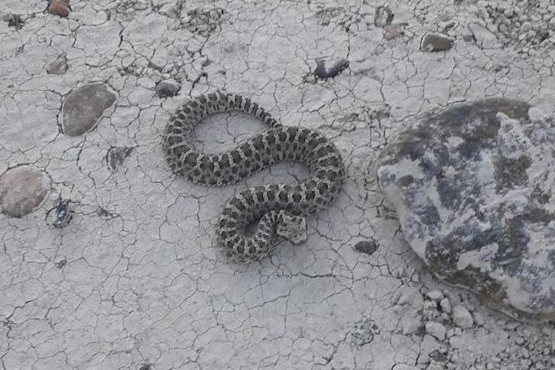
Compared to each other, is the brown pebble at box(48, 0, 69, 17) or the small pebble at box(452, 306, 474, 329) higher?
the brown pebble at box(48, 0, 69, 17)

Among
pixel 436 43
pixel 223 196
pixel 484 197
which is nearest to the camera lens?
pixel 484 197

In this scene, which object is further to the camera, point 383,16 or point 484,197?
point 383,16

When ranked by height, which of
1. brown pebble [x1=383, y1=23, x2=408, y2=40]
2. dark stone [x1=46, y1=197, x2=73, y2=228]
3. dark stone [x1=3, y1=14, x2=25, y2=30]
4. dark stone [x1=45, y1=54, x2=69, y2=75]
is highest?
brown pebble [x1=383, y1=23, x2=408, y2=40]

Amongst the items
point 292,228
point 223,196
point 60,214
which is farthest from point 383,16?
point 60,214

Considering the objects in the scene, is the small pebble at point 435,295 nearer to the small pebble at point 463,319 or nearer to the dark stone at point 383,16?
the small pebble at point 463,319

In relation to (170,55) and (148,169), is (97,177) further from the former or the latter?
(170,55)

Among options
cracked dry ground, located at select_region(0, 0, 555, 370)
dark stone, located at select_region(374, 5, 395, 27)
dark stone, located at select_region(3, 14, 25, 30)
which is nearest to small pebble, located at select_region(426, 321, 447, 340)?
cracked dry ground, located at select_region(0, 0, 555, 370)

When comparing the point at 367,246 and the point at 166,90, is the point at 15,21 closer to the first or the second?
the point at 166,90

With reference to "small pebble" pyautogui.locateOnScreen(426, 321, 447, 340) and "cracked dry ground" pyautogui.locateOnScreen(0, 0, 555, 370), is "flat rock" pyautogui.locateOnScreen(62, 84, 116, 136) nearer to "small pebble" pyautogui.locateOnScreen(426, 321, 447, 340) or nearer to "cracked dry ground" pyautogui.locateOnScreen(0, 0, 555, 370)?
"cracked dry ground" pyautogui.locateOnScreen(0, 0, 555, 370)
